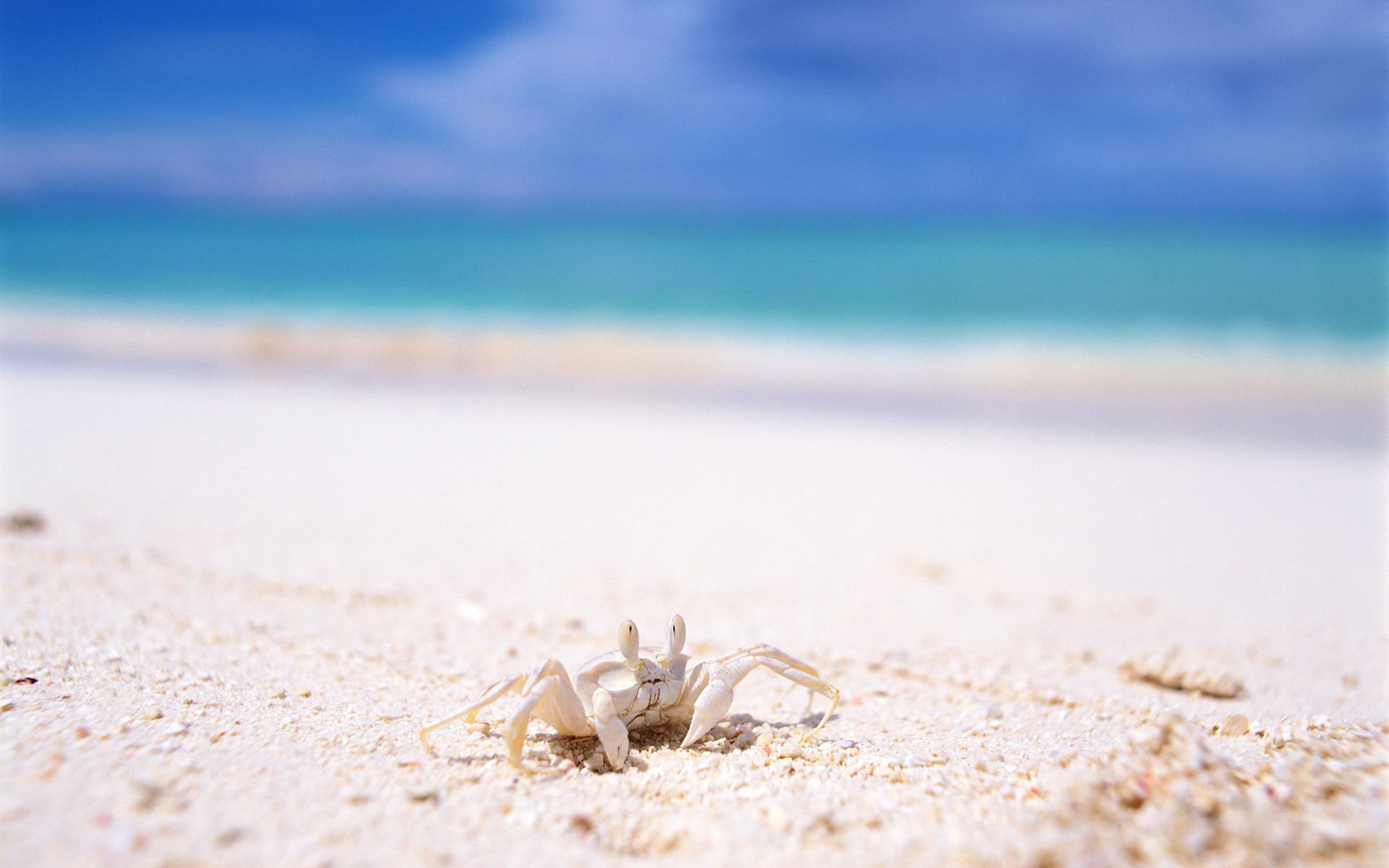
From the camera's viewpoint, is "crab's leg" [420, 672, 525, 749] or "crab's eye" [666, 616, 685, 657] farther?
"crab's eye" [666, 616, 685, 657]

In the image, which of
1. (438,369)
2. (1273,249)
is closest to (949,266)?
(1273,249)

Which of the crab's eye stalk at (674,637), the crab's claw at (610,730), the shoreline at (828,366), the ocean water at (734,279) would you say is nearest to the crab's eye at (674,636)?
the crab's eye stalk at (674,637)

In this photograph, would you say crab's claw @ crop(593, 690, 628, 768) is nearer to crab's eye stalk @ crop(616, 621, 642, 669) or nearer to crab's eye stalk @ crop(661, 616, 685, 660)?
crab's eye stalk @ crop(616, 621, 642, 669)

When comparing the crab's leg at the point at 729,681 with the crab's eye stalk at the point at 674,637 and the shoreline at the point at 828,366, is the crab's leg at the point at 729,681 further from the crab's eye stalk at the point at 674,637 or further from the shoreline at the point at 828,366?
the shoreline at the point at 828,366

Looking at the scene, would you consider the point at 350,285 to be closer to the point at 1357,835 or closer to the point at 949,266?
the point at 949,266

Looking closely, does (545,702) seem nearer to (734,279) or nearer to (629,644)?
(629,644)

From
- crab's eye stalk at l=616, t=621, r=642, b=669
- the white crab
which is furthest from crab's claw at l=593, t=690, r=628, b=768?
crab's eye stalk at l=616, t=621, r=642, b=669
